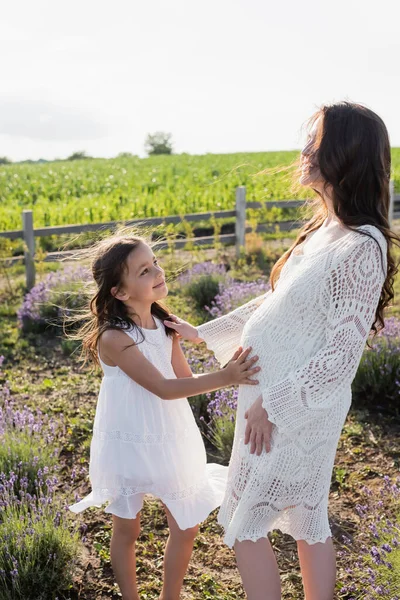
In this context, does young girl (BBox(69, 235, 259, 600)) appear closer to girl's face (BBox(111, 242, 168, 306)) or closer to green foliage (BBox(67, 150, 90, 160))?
girl's face (BBox(111, 242, 168, 306))

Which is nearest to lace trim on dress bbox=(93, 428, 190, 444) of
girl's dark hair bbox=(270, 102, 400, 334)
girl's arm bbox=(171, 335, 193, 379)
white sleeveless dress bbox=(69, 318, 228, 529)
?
white sleeveless dress bbox=(69, 318, 228, 529)

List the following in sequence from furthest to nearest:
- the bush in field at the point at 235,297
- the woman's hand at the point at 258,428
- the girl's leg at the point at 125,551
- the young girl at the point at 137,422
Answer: the bush in field at the point at 235,297, the girl's leg at the point at 125,551, the young girl at the point at 137,422, the woman's hand at the point at 258,428

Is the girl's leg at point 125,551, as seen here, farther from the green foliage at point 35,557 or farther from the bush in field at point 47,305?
the bush in field at point 47,305

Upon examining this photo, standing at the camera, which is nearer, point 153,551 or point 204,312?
point 153,551

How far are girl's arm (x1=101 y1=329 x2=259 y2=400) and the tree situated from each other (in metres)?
73.7

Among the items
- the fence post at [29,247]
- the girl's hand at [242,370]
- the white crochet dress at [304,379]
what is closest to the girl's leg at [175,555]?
the white crochet dress at [304,379]

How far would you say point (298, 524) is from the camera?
2.82m

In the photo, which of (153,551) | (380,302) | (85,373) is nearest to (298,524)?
(380,302)

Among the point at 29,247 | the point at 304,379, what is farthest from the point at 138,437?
the point at 29,247

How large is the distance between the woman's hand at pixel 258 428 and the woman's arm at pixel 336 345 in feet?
0.20

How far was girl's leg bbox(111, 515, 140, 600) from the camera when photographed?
3045mm

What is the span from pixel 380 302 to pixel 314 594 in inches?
44.5

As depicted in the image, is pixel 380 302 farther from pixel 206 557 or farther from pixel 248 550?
pixel 206 557

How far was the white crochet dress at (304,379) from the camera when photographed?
2.51 m
